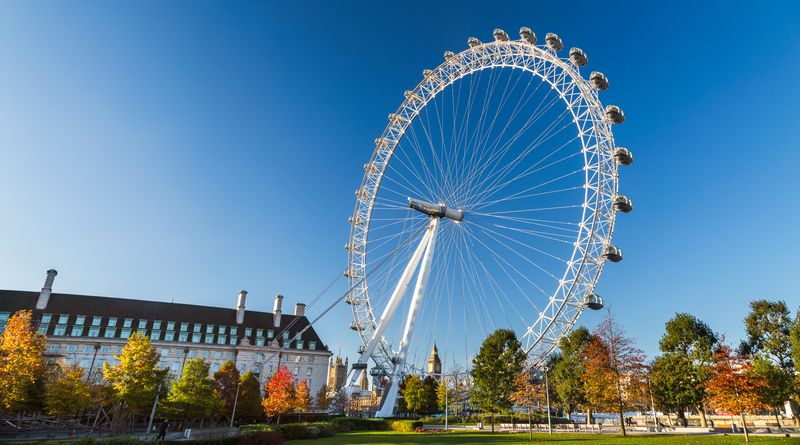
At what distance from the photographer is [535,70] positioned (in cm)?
4122

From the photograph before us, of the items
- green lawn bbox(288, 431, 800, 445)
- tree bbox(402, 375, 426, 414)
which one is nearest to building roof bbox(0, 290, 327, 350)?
tree bbox(402, 375, 426, 414)

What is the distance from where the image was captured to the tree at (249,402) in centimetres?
5719

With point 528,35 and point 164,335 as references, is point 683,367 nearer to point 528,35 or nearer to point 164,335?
point 528,35

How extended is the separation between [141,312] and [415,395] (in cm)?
4977

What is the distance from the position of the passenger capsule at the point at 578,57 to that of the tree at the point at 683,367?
109ft

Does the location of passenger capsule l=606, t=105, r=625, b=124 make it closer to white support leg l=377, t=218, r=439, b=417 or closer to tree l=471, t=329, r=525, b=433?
white support leg l=377, t=218, r=439, b=417

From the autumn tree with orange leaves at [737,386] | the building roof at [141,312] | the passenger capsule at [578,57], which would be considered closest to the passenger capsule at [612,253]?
the autumn tree with orange leaves at [737,386]

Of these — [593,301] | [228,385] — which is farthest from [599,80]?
[228,385]

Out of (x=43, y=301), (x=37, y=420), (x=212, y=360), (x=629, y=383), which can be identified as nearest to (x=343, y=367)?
(x=212, y=360)

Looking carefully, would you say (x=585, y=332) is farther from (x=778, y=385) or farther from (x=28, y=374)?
(x=28, y=374)

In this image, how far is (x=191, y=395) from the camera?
1797 inches

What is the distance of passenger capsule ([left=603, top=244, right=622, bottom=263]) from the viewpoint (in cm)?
3838

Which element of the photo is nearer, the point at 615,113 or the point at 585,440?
the point at 585,440

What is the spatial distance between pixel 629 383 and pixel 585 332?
29310 mm
